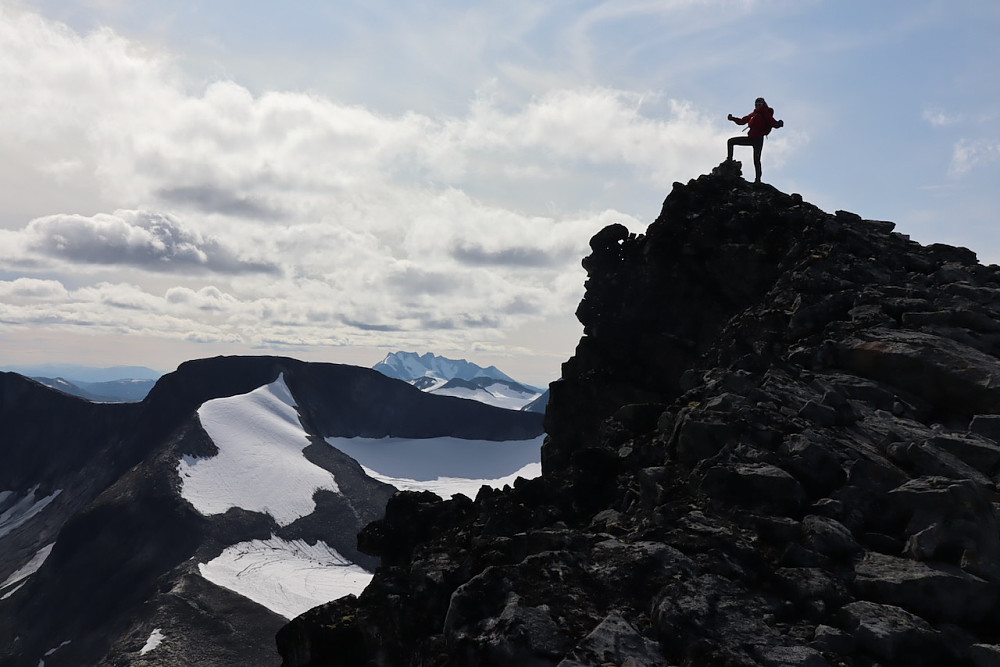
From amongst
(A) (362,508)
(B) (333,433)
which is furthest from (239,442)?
(B) (333,433)

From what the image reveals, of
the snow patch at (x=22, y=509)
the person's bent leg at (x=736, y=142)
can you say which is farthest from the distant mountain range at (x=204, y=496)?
the person's bent leg at (x=736, y=142)

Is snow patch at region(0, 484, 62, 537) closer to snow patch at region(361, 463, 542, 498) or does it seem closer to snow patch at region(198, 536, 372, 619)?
snow patch at region(361, 463, 542, 498)

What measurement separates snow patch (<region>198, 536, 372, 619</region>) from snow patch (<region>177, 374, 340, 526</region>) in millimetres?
7191

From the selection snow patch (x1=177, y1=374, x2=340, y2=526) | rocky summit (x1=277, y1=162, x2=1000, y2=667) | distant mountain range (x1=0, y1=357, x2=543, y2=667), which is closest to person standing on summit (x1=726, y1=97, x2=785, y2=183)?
rocky summit (x1=277, y1=162, x2=1000, y2=667)

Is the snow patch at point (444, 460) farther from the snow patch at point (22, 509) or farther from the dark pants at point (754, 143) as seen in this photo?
the dark pants at point (754, 143)

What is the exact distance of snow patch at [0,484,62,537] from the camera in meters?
115

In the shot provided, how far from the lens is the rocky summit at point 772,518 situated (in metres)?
11.2

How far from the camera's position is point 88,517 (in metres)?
82.1

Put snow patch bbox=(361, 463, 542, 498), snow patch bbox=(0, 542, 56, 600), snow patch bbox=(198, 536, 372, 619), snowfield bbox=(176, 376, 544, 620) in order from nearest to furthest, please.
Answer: snow patch bbox=(198, 536, 372, 619)
snowfield bbox=(176, 376, 544, 620)
snow patch bbox=(0, 542, 56, 600)
snow patch bbox=(361, 463, 542, 498)

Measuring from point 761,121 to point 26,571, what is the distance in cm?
10248

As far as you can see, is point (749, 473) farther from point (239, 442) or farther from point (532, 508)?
point (239, 442)

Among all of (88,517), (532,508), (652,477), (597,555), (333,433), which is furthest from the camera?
(333,433)

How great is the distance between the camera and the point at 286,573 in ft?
259

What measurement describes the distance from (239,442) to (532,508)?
100 meters
